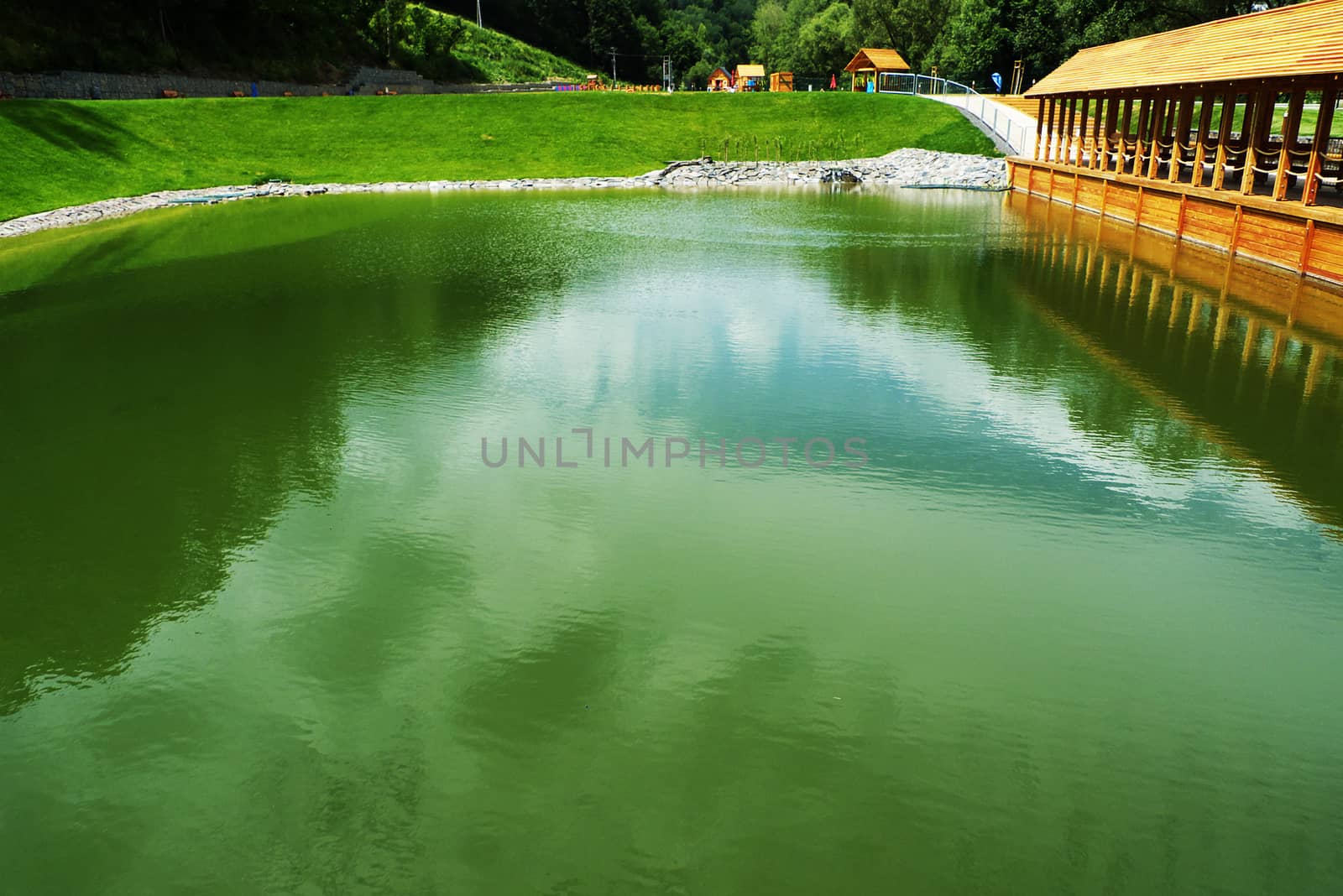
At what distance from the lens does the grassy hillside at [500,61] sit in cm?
7038

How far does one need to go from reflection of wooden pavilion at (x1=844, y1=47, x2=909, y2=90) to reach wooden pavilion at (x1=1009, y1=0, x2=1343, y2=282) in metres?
34.4

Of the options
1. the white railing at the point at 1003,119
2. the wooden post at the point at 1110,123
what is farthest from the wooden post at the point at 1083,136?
the white railing at the point at 1003,119

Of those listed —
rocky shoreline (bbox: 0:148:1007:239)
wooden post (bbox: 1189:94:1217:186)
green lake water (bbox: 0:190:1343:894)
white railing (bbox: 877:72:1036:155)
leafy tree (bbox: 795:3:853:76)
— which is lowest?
green lake water (bbox: 0:190:1343:894)

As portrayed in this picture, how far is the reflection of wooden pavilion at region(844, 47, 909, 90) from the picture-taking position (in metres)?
62.7

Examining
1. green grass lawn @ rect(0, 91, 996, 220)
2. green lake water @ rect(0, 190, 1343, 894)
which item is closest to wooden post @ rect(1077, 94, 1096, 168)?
green grass lawn @ rect(0, 91, 996, 220)

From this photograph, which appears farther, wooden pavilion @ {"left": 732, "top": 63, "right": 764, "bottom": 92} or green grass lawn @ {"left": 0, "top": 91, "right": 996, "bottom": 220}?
wooden pavilion @ {"left": 732, "top": 63, "right": 764, "bottom": 92}

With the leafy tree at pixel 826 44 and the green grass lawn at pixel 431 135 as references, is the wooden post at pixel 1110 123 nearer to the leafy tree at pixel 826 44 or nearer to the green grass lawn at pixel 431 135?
the green grass lawn at pixel 431 135

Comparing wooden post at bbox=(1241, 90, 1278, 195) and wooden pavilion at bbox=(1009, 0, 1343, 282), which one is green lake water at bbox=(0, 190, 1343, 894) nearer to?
wooden pavilion at bbox=(1009, 0, 1343, 282)

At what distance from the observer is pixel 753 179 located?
3966cm

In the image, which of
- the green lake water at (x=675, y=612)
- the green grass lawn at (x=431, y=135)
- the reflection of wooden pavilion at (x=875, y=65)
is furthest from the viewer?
the reflection of wooden pavilion at (x=875, y=65)

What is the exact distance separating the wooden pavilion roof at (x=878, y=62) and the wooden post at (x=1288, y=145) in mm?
46903

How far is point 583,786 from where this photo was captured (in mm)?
4828

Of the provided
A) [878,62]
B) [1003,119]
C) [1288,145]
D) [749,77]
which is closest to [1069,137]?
[1003,119]

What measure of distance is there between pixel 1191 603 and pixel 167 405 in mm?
10282
